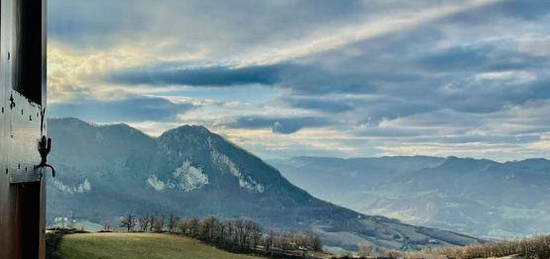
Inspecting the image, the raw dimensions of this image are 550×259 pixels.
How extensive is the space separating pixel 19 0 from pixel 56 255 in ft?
155

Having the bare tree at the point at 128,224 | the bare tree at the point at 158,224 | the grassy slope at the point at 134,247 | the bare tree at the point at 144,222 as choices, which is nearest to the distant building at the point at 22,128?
the grassy slope at the point at 134,247

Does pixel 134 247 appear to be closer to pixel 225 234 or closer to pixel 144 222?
pixel 225 234

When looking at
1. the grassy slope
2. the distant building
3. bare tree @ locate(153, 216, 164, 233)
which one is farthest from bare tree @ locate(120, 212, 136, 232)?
the distant building

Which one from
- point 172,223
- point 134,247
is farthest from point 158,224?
point 134,247

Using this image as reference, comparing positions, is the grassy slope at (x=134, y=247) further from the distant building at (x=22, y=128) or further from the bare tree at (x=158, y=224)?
the distant building at (x=22, y=128)

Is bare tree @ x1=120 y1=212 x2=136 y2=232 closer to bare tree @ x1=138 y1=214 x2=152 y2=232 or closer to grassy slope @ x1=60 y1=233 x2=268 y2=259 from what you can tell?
Answer: bare tree @ x1=138 y1=214 x2=152 y2=232

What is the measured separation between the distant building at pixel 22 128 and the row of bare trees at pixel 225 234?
60042mm

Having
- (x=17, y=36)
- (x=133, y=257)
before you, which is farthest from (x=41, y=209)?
(x=133, y=257)

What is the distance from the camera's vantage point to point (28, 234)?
2.66 meters

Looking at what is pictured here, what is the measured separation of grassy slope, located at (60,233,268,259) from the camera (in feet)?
164

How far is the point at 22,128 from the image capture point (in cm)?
234

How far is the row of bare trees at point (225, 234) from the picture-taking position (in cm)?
6494

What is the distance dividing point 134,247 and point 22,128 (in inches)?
2119

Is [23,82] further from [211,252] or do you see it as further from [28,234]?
[211,252]
